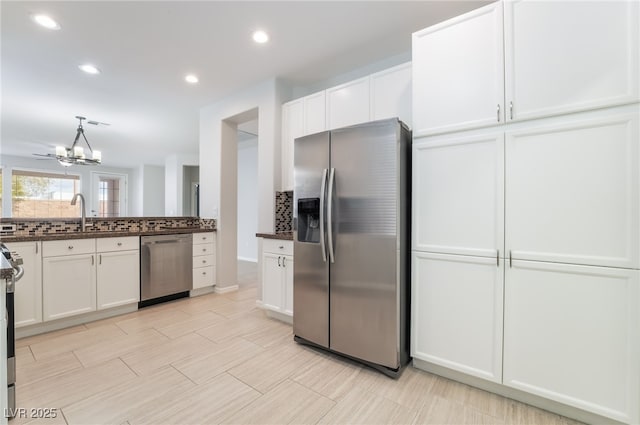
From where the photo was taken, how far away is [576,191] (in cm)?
150

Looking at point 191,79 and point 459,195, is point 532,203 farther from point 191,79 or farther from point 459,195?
point 191,79

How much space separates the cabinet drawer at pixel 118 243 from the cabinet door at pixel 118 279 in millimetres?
46

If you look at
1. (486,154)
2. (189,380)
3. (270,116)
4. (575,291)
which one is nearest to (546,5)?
(486,154)

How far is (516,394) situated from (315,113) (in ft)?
9.23

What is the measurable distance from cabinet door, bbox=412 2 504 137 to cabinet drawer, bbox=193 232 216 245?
10.2 feet

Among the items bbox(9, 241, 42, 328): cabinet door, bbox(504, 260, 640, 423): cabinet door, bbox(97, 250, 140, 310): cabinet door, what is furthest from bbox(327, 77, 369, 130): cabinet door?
bbox(9, 241, 42, 328): cabinet door

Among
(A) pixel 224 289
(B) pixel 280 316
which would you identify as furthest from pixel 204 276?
(B) pixel 280 316

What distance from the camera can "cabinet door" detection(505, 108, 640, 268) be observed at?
140 centimetres

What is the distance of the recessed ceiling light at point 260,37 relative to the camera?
2.51 meters

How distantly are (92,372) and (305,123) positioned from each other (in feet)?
9.15

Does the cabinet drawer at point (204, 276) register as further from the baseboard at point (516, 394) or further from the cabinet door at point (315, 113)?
the baseboard at point (516, 394)

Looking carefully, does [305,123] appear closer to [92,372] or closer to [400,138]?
[400,138]

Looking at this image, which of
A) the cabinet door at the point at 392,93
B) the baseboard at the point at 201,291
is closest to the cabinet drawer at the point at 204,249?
the baseboard at the point at 201,291

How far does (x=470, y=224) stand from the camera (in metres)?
1.80
